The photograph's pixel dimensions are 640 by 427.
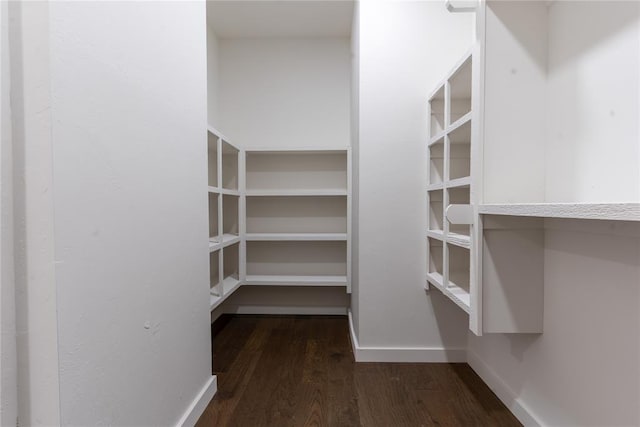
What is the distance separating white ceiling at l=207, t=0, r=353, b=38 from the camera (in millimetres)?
2271

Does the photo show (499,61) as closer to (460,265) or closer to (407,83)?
(407,83)

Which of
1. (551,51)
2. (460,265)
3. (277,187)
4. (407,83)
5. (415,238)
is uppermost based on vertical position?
(407,83)

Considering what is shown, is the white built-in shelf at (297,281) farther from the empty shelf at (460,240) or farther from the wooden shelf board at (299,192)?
the empty shelf at (460,240)

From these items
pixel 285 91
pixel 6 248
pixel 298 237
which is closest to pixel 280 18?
pixel 285 91

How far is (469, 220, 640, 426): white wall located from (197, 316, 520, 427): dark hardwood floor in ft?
0.90

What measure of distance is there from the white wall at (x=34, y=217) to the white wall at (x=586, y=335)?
4.49 ft

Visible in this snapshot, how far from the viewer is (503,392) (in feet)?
4.85

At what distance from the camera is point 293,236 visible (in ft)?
8.15

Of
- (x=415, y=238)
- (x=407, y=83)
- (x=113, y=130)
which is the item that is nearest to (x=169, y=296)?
(x=113, y=130)

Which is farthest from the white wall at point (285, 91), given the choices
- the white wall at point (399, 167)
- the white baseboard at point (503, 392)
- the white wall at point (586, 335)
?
the white wall at point (586, 335)

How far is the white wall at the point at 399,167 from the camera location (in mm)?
1847

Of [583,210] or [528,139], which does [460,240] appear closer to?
[528,139]

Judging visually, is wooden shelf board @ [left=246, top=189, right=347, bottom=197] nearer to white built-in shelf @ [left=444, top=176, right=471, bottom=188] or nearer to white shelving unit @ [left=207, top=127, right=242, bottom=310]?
white shelving unit @ [left=207, top=127, right=242, bottom=310]

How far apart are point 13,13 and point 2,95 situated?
0.55ft
